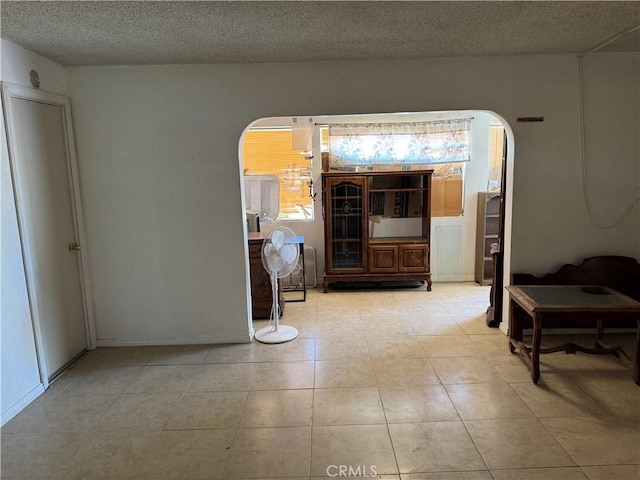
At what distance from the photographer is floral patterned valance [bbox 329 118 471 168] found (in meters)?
5.07

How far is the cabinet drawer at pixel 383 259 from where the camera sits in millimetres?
5035

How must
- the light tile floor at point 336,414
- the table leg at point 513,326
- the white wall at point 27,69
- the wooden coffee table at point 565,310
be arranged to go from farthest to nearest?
the table leg at point 513,326
the wooden coffee table at point 565,310
the white wall at point 27,69
the light tile floor at point 336,414

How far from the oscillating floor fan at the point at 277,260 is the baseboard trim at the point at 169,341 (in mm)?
179

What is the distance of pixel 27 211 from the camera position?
2803 mm

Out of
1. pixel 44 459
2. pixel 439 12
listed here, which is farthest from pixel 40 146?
pixel 439 12

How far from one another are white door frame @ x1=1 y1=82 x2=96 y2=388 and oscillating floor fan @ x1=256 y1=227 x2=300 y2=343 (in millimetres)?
1441

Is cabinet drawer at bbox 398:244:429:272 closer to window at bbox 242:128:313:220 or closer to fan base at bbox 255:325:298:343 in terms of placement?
window at bbox 242:128:313:220

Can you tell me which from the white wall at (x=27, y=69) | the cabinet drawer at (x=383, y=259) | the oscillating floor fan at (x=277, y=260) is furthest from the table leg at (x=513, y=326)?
the white wall at (x=27, y=69)

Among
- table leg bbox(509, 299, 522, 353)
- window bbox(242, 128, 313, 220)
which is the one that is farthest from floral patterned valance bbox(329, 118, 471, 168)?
table leg bbox(509, 299, 522, 353)

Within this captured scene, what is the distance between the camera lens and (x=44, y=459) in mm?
2186

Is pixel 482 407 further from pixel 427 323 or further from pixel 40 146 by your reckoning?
pixel 40 146

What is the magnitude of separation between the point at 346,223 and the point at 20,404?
11.5 ft

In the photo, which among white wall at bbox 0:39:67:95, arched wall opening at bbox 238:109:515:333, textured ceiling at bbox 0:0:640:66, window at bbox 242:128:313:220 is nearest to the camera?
textured ceiling at bbox 0:0:640:66

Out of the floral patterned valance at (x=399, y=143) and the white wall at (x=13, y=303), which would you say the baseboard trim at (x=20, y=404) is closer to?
the white wall at (x=13, y=303)
